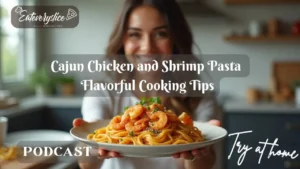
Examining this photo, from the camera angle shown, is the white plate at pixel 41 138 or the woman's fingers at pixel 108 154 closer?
the woman's fingers at pixel 108 154

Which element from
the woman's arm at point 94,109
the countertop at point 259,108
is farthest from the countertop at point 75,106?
the woman's arm at point 94,109

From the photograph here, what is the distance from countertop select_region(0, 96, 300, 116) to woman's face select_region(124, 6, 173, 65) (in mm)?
231

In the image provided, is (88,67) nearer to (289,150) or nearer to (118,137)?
(118,137)

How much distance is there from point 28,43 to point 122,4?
0.28m

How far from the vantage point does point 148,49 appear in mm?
603

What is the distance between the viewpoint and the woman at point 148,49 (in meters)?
0.61

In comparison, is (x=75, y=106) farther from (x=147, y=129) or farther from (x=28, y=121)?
(x=147, y=129)

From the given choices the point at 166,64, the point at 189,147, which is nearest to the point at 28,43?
the point at 166,64

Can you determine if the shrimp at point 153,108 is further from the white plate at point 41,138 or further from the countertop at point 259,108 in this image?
the countertop at point 259,108

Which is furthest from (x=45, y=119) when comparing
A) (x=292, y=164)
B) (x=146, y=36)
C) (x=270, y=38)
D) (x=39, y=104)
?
(x=270, y=38)

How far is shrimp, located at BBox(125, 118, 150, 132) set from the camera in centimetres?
53

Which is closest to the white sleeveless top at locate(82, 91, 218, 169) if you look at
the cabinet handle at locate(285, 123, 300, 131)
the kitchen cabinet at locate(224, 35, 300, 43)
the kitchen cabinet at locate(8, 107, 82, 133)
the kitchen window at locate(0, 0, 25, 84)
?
the kitchen cabinet at locate(8, 107, 82, 133)

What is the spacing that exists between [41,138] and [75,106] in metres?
0.20

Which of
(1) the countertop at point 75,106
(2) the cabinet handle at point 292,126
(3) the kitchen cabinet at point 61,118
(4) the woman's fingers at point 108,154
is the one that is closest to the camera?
(4) the woman's fingers at point 108,154
